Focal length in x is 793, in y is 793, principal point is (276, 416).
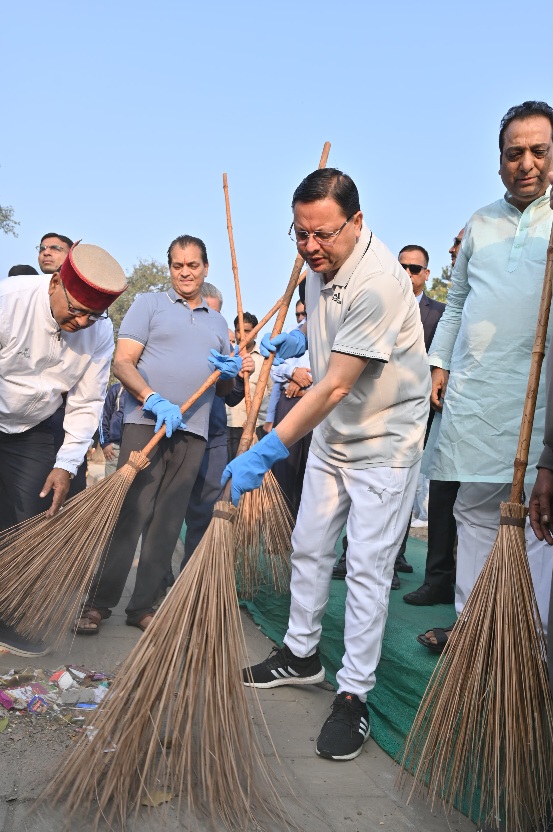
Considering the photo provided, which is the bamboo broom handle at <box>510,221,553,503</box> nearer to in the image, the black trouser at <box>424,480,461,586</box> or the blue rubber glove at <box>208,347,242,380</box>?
the black trouser at <box>424,480,461,586</box>

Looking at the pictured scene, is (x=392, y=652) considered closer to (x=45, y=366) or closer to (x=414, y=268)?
(x=45, y=366)

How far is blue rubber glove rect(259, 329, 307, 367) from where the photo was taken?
3.28 m

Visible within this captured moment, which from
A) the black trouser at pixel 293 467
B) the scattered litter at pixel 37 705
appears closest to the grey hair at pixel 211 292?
the black trouser at pixel 293 467

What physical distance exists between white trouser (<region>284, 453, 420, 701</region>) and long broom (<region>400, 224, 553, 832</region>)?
1.61 ft

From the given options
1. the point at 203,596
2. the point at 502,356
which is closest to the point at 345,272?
the point at 502,356

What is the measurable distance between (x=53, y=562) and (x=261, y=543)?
53.7 inches

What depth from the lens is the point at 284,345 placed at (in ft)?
11.0

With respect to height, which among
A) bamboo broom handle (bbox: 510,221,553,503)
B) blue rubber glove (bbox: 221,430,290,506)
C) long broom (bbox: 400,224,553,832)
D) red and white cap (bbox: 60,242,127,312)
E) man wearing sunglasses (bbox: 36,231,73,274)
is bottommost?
long broom (bbox: 400,224,553,832)

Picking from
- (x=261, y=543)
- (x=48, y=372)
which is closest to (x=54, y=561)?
(x=48, y=372)

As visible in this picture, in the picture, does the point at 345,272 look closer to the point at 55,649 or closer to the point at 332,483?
the point at 332,483

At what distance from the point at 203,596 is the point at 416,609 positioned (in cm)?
159

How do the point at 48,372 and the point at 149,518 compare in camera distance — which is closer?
the point at 48,372

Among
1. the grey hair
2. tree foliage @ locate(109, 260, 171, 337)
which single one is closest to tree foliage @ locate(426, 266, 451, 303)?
tree foliage @ locate(109, 260, 171, 337)

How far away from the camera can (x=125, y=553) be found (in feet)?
12.2
